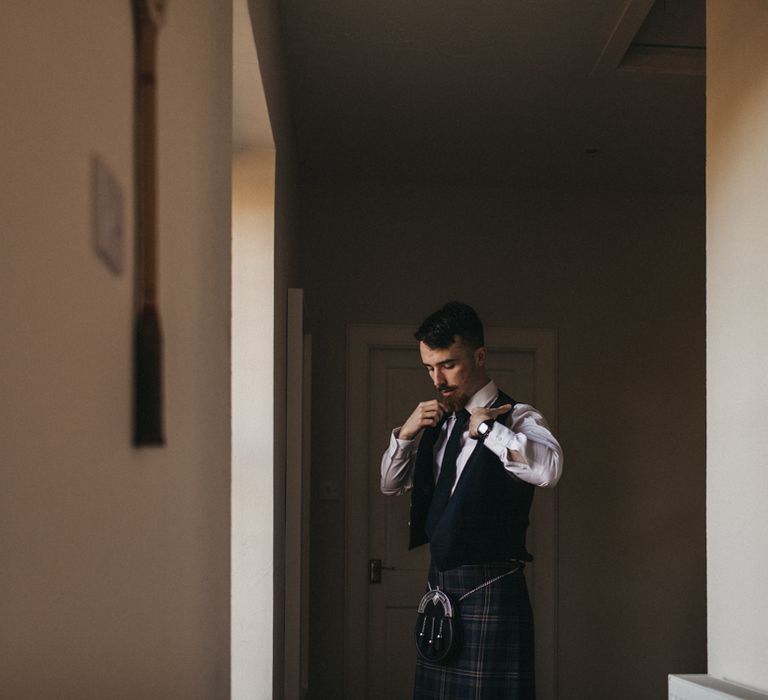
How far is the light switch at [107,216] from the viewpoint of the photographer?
0.72 m

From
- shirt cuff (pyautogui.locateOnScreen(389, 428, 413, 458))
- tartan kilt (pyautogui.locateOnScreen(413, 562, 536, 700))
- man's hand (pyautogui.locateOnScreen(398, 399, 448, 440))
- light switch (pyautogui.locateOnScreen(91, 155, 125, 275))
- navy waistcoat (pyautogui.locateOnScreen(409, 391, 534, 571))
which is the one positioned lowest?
tartan kilt (pyautogui.locateOnScreen(413, 562, 536, 700))

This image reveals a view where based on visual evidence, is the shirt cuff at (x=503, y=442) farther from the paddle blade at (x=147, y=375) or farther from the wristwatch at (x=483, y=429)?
the paddle blade at (x=147, y=375)

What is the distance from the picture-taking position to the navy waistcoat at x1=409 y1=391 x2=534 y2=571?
101 inches

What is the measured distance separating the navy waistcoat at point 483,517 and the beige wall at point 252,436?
481 mm

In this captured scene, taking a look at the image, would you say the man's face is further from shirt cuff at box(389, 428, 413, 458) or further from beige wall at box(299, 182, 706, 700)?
beige wall at box(299, 182, 706, 700)

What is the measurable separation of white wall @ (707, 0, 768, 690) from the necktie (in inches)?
32.7

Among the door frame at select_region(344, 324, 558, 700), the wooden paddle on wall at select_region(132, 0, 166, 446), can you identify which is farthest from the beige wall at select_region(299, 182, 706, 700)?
the wooden paddle on wall at select_region(132, 0, 166, 446)

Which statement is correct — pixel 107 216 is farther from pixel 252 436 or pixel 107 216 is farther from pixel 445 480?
pixel 445 480

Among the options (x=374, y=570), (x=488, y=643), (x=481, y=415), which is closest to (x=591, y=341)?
(x=374, y=570)

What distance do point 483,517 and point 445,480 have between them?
0.18 metres

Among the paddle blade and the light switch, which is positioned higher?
the light switch

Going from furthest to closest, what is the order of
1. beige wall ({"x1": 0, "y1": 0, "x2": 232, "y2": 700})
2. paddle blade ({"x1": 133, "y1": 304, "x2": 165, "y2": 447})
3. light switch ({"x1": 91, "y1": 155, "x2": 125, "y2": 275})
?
paddle blade ({"x1": 133, "y1": 304, "x2": 165, "y2": 447})
light switch ({"x1": 91, "y1": 155, "x2": 125, "y2": 275})
beige wall ({"x1": 0, "y1": 0, "x2": 232, "y2": 700})

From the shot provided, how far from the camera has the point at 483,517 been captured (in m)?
2.58

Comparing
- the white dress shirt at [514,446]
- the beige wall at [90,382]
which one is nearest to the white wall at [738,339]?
the white dress shirt at [514,446]
